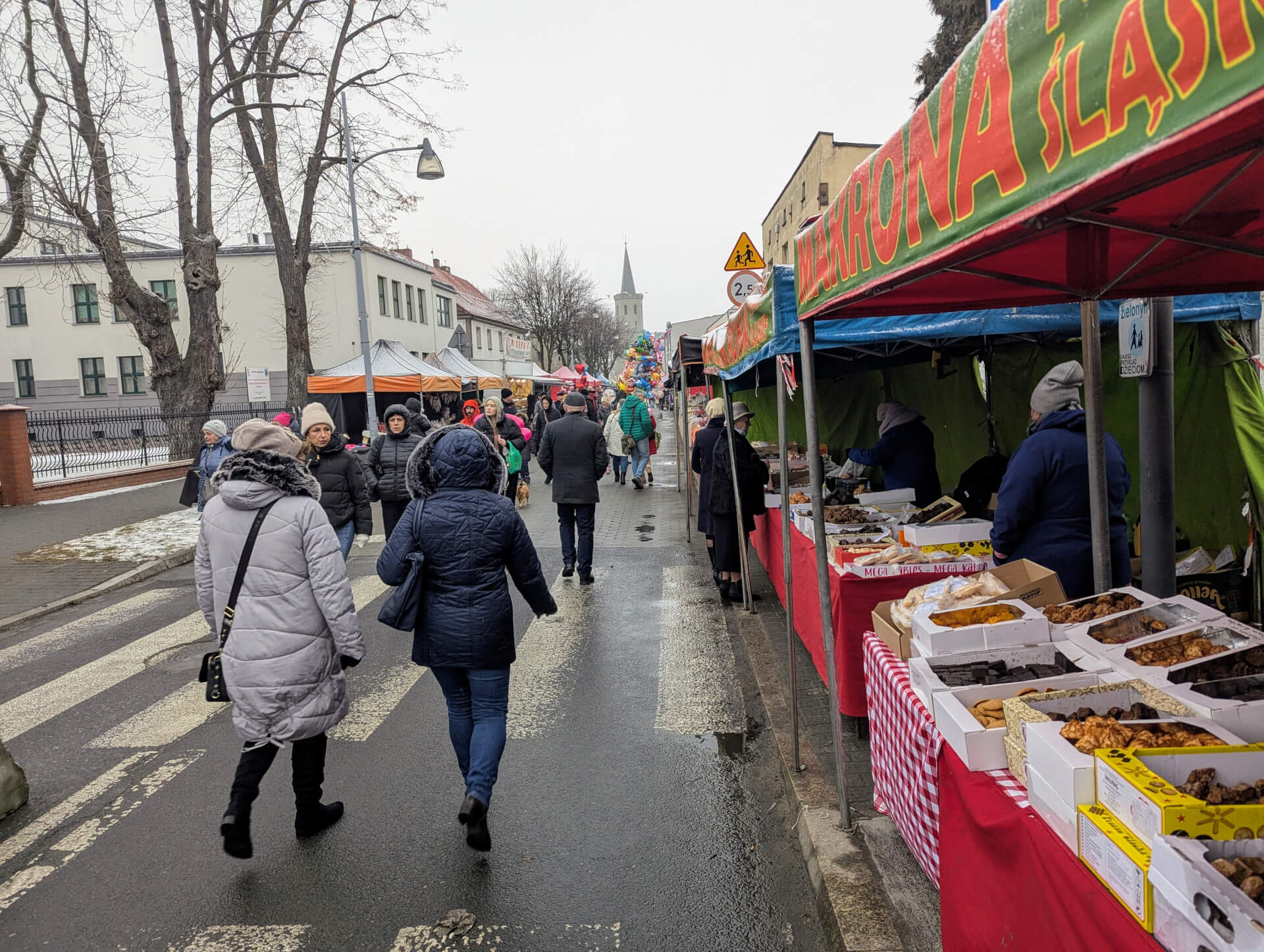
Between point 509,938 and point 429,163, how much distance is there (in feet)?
50.3

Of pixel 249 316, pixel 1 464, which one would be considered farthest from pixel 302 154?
pixel 249 316

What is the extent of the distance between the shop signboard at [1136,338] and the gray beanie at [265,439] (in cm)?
428

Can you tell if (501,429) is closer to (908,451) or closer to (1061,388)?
(908,451)

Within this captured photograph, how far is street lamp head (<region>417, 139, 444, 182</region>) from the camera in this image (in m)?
15.7

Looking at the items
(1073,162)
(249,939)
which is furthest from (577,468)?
(1073,162)

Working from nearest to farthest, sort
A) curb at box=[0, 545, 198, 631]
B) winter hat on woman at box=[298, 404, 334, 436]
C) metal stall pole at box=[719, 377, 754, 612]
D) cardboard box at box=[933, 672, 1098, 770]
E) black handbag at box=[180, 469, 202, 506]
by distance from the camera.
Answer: cardboard box at box=[933, 672, 1098, 770] → winter hat on woman at box=[298, 404, 334, 436] → metal stall pole at box=[719, 377, 754, 612] → curb at box=[0, 545, 198, 631] → black handbag at box=[180, 469, 202, 506]

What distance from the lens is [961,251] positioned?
76.5 inches

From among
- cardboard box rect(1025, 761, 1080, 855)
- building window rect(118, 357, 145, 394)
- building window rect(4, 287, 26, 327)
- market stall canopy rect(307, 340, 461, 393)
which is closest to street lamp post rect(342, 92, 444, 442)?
market stall canopy rect(307, 340, 461, 393)

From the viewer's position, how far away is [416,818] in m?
3.97

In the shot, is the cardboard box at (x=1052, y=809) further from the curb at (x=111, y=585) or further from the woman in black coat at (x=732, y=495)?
the curb at (x=111, y=585)

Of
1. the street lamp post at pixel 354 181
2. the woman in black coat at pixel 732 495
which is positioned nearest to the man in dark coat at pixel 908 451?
the woman in black coat at pixel 732 495

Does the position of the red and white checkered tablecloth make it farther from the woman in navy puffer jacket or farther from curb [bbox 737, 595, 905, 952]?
the woman in navy puffer jacket

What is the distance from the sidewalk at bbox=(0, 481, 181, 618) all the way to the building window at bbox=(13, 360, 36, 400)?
25.5 metres

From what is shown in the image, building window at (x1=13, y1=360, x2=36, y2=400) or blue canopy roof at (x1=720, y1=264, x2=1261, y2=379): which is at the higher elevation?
building window at (x1=13, y1=360, x2=36, y2=400)
